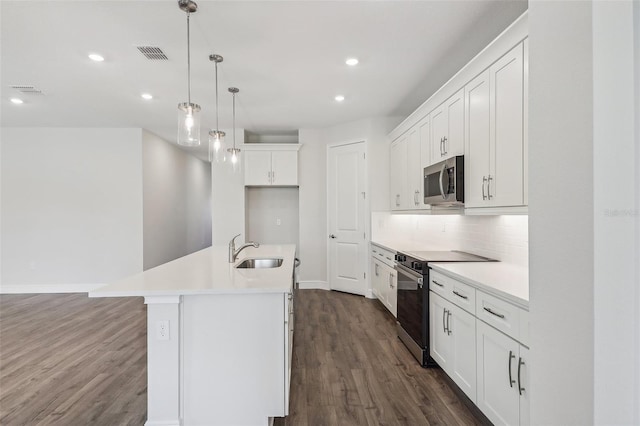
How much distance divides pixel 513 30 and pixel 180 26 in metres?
2.44

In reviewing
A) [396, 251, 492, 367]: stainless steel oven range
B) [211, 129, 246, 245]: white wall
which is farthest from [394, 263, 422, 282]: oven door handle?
[211, 129, 246, 245]: white wall

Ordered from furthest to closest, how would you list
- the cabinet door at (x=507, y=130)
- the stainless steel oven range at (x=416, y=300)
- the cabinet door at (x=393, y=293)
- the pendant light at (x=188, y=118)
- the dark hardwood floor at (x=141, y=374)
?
the cabinet door at (x=393, y=293) → the stainless steel oven range at (x=416, y=300) → the pendant light at (x=188, y=118) → the dark hardwood floor at (x=141, y=374) → the cabinet door at (x=507, y=130)

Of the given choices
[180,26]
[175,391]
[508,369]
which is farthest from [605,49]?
[180,26]

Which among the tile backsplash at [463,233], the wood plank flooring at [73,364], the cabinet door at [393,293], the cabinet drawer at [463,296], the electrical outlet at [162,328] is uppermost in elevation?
the tile backsplash at [463,233]

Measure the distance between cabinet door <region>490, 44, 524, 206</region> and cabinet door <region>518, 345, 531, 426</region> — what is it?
93cm

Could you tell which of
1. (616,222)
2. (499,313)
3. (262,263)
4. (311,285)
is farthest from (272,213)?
(616,222)

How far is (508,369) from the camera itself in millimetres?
1700

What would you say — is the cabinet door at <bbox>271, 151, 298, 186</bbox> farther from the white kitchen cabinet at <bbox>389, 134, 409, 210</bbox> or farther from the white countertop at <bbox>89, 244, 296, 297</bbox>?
the white countertop at <bbox>89, 244, 296, 297</bbox>

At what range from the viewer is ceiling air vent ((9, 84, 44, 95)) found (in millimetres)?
3738

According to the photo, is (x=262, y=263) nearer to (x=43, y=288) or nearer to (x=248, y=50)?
(x=248, y=50)

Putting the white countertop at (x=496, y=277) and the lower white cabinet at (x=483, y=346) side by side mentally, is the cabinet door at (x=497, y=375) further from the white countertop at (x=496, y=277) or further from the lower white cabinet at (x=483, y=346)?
the white countertop at (x=496, y=277)

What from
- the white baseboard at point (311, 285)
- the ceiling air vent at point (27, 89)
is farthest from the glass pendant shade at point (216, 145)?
the white baseboard at point (311, 285)

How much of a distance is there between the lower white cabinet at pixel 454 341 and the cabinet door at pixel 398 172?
6.33 ft

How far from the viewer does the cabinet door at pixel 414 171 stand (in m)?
3.73
